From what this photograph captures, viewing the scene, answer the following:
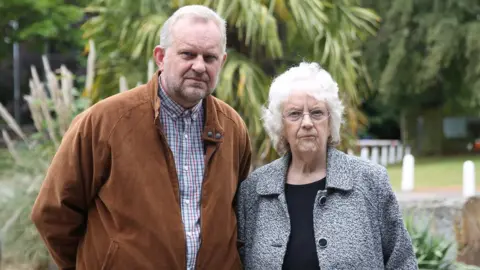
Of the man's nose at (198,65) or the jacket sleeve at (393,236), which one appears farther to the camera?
the jacket sleeve at (393,236)

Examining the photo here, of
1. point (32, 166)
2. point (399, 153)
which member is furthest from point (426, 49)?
point (32, 166)

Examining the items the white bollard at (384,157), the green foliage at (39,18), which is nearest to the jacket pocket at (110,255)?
the green foliage at (39,18)

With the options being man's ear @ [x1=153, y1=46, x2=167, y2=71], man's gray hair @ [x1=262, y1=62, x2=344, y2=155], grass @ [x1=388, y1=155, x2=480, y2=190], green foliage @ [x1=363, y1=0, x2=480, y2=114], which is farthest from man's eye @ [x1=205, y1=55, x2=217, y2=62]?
green foliage @ [x1=363, y1=0, x2=480, y2=114]

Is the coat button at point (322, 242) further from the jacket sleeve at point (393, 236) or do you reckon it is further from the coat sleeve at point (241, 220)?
the coat sleeve at point (241, 220)

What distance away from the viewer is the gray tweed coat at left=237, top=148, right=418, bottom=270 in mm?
2932

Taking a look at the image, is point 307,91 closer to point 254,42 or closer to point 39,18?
point 254,42

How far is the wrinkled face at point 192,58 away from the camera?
114 inches

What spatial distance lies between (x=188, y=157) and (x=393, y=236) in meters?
0.83

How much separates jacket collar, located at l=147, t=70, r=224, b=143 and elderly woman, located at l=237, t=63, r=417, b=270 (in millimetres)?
233

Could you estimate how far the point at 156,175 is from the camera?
294cm

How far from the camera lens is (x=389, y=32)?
2647 centimetres

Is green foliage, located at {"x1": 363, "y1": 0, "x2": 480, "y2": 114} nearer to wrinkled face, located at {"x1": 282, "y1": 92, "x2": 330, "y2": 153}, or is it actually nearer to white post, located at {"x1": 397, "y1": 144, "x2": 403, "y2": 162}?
white post, located at {"x1": 397, "y1": 144, "x2": 403, "y2": 162}

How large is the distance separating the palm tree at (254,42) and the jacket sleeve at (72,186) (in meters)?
4.61

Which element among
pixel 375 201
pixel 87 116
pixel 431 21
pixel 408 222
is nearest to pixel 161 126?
pixel 87 116
